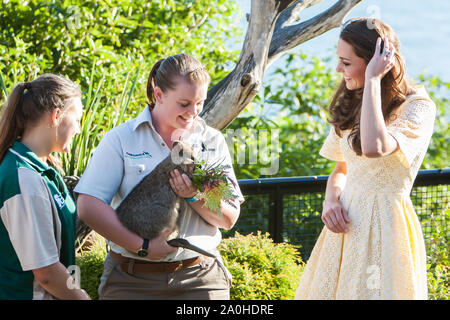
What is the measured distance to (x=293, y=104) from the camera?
26.2 ft

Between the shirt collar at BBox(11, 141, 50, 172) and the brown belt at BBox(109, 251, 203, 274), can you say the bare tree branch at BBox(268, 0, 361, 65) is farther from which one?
the shirt collar at BBox(11, 141, 50, 172)

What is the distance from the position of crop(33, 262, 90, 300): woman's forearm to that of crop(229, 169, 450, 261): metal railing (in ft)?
→ 9.07

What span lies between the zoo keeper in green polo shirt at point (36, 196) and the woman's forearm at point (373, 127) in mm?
1242

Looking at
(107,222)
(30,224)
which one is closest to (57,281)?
(30,224)

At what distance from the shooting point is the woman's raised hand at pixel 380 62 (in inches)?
113

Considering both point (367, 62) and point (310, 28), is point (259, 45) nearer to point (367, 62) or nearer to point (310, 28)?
point (310, 28)

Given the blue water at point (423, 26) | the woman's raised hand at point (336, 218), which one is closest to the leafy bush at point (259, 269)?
the woman's raised hand at point (336, 218)

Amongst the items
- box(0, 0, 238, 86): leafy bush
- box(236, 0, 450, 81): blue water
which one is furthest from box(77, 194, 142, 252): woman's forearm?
box(236, 0, 450, 81): blue water

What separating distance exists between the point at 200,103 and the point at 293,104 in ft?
17.1

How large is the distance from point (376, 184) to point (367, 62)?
570 millimetres

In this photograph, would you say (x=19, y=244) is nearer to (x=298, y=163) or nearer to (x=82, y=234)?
(x=82, y=234)

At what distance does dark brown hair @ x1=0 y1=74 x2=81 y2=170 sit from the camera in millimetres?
2607

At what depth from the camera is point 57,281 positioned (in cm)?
247

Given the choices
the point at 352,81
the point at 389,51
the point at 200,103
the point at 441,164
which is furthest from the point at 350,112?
the point at 441,164
